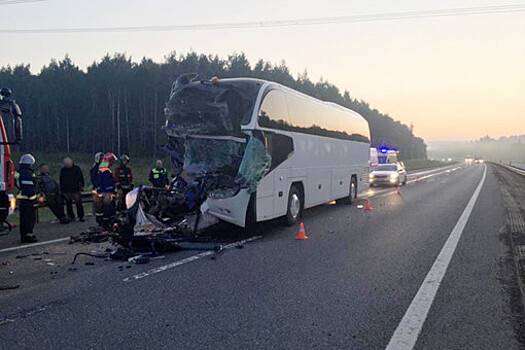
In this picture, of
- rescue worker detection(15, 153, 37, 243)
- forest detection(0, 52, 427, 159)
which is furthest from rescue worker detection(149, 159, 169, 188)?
forest detection(0, 52, 427, 159)

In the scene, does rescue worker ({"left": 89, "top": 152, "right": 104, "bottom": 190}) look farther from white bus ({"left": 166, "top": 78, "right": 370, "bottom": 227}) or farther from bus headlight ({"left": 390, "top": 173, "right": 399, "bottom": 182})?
bus headlight ({"left": 390, "top": 173, "right": 399, "bottom": 182})

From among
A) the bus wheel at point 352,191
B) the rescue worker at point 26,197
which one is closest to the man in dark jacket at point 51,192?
the rescue worker at point 26,197

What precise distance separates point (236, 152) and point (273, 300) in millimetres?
4994

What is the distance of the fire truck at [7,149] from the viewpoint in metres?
7.42

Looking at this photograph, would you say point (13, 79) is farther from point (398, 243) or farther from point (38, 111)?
point (398, 243)

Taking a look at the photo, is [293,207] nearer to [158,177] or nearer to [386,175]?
[158,177]

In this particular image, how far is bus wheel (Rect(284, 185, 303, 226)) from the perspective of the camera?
35.7 feet

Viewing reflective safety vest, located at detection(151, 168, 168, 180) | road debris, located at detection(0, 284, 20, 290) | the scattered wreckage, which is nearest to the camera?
road debris, located at detection(0, 284, 20, 290)

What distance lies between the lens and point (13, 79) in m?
81.8

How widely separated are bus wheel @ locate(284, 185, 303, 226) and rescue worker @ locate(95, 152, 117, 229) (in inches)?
154

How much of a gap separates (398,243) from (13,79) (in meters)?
88.2

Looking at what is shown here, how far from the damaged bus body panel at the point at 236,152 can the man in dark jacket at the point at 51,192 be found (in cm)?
355

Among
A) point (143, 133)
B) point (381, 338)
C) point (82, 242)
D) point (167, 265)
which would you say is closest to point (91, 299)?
point (167, 265)

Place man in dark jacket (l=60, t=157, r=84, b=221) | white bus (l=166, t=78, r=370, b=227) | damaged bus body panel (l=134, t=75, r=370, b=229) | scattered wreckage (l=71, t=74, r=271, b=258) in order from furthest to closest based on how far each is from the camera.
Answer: man in dark jacket (l=60, t=157, r=84, b=221) < white bus (l=166, t=78, r=370, b=227) < damaged bus body panel (l=134, t=75, r=370, b=229) < scattered wreckage (l=71, t=74, r=271, b=258)
